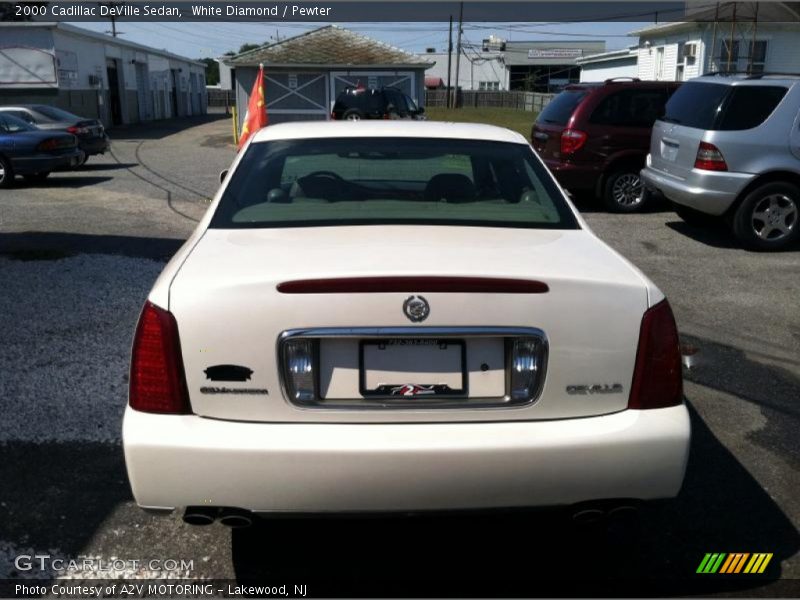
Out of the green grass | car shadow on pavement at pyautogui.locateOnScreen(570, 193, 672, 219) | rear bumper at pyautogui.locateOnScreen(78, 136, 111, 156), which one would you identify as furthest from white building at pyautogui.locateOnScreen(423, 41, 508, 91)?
car shadow on pavement at pyautogui.locateOnScreen(570, 193, 672, 219)

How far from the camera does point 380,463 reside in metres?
2.58

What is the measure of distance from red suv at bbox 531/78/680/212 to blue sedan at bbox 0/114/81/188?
9.72 metres

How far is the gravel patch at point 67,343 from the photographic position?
Answer: 4539 mm

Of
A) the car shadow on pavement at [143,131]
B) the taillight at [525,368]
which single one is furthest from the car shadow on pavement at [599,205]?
the car shadow on pavement at [143,131]

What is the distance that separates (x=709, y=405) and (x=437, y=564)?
2.42 meters

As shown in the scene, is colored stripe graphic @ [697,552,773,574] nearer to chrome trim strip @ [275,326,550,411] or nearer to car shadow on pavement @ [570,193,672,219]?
chrome trim strip @ [275,326,550,411]

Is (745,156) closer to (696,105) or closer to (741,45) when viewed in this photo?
(696,105)

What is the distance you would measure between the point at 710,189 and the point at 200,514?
804 cm

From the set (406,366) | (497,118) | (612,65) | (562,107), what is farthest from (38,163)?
(612,65)

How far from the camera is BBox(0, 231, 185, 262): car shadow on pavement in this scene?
29.0ft

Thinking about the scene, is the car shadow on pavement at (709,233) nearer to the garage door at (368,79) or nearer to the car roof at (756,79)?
the car roof at (756,79)

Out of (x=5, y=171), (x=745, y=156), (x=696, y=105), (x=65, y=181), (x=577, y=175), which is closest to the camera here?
(x=745, y=156)

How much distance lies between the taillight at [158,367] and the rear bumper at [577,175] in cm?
976

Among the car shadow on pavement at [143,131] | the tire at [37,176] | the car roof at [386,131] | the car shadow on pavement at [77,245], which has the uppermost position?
the car roof at [386,131]
